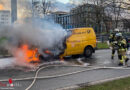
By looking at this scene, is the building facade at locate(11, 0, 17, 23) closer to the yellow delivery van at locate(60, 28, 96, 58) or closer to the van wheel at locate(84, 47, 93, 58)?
the yellow delivery van at locate(60, 28, 96, 58)

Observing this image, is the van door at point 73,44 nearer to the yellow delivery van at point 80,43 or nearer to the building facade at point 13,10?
the yellow delivery van at point 80,43

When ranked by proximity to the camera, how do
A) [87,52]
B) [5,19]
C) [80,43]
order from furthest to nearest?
[87,52] < [80,43] < [5,19]

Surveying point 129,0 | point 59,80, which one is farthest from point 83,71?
point 129,0

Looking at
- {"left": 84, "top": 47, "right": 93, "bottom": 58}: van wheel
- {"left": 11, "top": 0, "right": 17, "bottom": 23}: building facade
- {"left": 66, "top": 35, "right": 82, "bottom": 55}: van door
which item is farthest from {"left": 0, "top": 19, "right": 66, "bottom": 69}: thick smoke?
{"left": 84, "top": 47, "right": 93, "bottom": 58}: van wheel

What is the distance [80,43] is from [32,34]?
3580 millimetres

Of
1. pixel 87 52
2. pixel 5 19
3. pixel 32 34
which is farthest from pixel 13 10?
pixel 87 52

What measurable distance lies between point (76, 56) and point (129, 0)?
4814 mm

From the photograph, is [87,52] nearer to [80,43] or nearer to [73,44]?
[80,43]

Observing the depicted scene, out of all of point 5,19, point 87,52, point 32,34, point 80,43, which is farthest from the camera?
point 87,52

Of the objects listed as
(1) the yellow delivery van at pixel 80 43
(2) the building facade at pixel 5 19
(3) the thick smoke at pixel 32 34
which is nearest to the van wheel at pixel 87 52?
(1) the yellow delivery van at pixel 80 43

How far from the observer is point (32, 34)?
8.12m

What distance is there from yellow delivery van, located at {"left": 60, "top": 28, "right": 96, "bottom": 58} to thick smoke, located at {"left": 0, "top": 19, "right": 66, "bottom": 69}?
1.96 feet

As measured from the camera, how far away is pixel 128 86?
497 cm

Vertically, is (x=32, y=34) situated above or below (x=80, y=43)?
above
